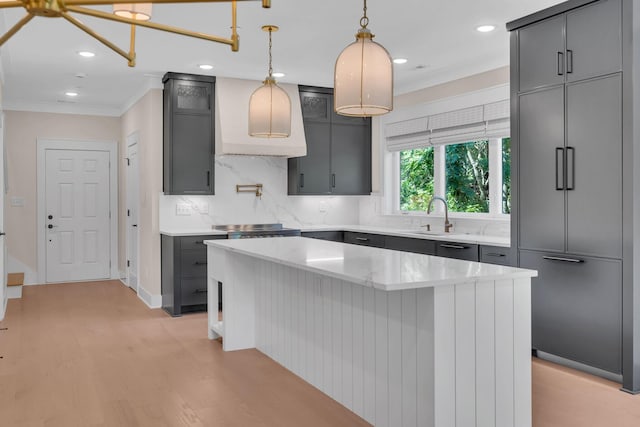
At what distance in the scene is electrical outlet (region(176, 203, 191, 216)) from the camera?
6176mm

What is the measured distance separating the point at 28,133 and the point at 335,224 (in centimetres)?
433

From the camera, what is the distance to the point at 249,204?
6609 mm

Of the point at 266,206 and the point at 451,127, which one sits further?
the point at 266,206

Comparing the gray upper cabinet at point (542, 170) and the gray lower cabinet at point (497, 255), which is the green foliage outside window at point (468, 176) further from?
the gray upper cabinet at point (542, 170)

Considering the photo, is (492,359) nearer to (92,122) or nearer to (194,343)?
(194,343)

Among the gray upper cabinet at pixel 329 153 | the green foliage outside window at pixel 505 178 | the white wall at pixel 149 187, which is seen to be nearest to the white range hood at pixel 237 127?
the gray upper cabinet at pixel 329 153

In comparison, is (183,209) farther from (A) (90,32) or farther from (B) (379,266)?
(A) (90,32)

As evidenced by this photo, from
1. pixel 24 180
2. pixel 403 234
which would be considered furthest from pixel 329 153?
pixel 24 180

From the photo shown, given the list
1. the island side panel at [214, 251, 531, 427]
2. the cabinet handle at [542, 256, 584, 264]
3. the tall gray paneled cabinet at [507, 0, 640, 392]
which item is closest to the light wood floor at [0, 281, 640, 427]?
the island side panel at [214, 251, 531, 427]

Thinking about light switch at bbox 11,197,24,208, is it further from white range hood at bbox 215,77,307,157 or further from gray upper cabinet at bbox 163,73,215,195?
white range hood at bbox 215,77,307,157

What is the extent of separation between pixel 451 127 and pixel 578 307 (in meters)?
2.48

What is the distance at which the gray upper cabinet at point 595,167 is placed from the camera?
3479 mm

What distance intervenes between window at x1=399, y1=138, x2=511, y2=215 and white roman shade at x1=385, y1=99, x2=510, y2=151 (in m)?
0.14

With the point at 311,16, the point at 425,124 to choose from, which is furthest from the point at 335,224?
the point at 311,16
